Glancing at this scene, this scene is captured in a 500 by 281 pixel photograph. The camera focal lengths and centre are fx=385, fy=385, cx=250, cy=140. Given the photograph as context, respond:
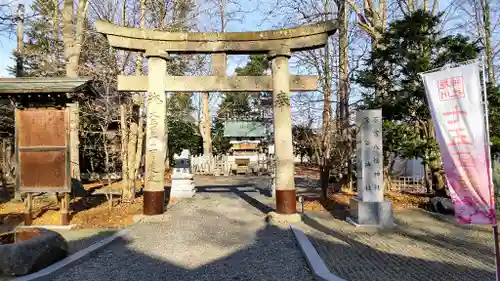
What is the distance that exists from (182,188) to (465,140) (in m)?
12.5

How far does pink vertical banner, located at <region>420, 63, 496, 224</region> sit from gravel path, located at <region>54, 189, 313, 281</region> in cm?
240

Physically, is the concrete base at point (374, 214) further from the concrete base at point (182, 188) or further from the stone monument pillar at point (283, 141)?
the concrete base at point (182, 188)

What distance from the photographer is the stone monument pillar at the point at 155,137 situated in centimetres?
1027

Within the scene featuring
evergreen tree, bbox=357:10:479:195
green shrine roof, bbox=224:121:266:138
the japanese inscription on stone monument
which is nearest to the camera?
the japanese inscription on stone monument

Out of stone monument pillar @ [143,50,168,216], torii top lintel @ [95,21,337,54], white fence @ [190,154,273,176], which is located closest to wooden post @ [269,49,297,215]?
torii top lintel @ [95,21,337,54]

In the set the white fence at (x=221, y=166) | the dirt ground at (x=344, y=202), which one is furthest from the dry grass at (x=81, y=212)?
the white fence at (x=221, y=166)

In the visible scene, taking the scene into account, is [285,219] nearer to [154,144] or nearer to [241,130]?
[154,144]

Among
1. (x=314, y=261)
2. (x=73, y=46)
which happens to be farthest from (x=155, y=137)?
(x=73, y=46)

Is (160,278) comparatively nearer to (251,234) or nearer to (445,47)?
(251,234)

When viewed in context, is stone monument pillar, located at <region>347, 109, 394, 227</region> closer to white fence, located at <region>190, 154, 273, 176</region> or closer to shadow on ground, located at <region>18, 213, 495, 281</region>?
shadow on ground, located at <region>18, 213, 495, 281</region>

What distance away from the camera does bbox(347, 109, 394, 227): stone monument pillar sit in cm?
927

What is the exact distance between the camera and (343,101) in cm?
1623

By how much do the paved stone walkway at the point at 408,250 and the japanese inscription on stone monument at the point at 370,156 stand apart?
3.19ft

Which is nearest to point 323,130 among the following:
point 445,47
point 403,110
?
point 403,110
